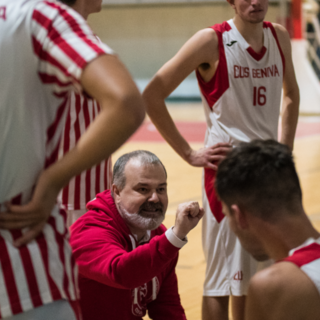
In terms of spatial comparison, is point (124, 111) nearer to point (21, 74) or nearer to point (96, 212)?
point (21, 74)

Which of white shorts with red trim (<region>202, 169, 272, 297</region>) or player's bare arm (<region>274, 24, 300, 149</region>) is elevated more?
player's bare arm (<region>274, 24, 300, 149</region>)

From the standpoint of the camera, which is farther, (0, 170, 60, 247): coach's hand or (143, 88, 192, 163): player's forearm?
(143, 88, 192, 163): player's forearm

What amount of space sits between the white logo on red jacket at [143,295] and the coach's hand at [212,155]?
0.66m

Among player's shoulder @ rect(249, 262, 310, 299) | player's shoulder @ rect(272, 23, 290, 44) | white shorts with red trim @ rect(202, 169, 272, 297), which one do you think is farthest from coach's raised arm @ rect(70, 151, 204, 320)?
player's shoulder @ rect(272, 23, 290, 44)

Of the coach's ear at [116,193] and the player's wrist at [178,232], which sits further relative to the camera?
the coach's ear at [116,193]

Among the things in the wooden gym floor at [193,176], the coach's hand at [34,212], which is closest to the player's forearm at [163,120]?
the wooden gym floor at [193,176]

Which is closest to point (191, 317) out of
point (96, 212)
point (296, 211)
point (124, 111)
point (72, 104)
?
point (96, 212)

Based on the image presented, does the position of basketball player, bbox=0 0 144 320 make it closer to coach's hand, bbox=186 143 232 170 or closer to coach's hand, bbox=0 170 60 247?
coach's hand, bbox=0 170 60 247

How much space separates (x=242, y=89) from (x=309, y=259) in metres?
1.36

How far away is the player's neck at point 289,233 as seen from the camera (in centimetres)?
161

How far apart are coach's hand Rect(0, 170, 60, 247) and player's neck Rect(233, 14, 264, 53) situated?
5.86 ft

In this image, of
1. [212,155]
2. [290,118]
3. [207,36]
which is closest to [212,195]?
[212,155]

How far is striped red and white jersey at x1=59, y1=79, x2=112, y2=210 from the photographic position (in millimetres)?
2879

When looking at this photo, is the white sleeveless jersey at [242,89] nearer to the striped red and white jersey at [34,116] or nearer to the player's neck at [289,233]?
the player's neck at [289,233]
